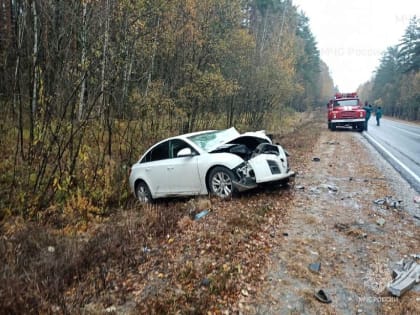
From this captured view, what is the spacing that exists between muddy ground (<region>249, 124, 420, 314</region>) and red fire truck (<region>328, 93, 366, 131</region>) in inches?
548

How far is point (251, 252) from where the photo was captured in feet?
14.0

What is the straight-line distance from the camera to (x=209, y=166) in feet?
21.5

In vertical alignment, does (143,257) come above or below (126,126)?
below

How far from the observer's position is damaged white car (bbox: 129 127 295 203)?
632 cm

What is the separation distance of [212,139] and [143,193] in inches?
88.5

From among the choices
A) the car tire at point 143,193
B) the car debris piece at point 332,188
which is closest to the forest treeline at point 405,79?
the car debris piece at point 332,188

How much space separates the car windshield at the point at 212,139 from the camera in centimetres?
706

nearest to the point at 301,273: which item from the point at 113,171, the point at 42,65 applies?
the point at 113,171

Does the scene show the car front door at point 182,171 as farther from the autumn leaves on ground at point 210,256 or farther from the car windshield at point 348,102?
the car windshield at point 348,102

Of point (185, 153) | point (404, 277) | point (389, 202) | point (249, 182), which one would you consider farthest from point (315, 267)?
point (185, 153)

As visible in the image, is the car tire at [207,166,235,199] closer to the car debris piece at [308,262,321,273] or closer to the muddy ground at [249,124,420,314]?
the muddy ground at [249,124,420,314]

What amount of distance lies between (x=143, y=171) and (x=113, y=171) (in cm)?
92

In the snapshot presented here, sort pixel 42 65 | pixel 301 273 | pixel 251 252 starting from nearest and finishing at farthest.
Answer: pixel 301 273
pixel 251 252
pixel 42 65

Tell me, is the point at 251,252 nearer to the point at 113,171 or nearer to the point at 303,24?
the point at 113,171
